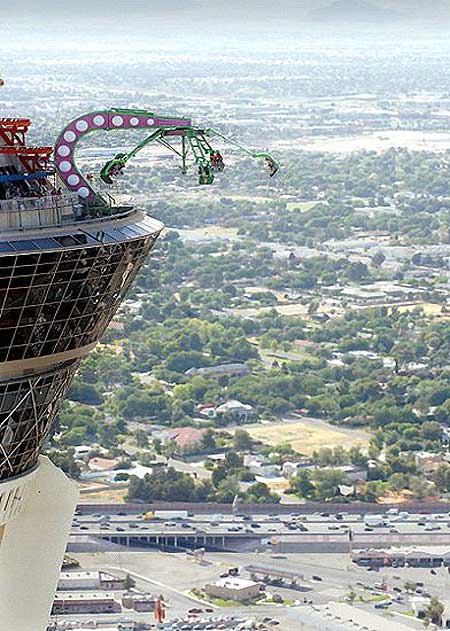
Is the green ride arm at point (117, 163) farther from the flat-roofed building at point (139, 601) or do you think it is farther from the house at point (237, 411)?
the house at point (237, 411)

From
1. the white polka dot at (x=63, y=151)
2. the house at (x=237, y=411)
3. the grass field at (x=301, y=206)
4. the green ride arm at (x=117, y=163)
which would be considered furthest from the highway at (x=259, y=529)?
the grass field at (x=301, y=206)

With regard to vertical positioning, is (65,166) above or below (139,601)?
above

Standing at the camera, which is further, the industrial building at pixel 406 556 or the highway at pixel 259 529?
the highway at pixel 259 529

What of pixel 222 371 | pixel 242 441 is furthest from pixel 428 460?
pixel 222 371

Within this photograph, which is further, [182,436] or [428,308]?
[428,308]

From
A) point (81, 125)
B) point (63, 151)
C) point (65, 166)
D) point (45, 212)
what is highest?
point (81, 125)

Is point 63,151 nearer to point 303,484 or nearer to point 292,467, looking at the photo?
point 303,484

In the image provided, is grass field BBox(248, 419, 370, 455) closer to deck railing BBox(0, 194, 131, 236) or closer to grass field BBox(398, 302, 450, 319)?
grass field BBox(398, 302, 450, 319)
